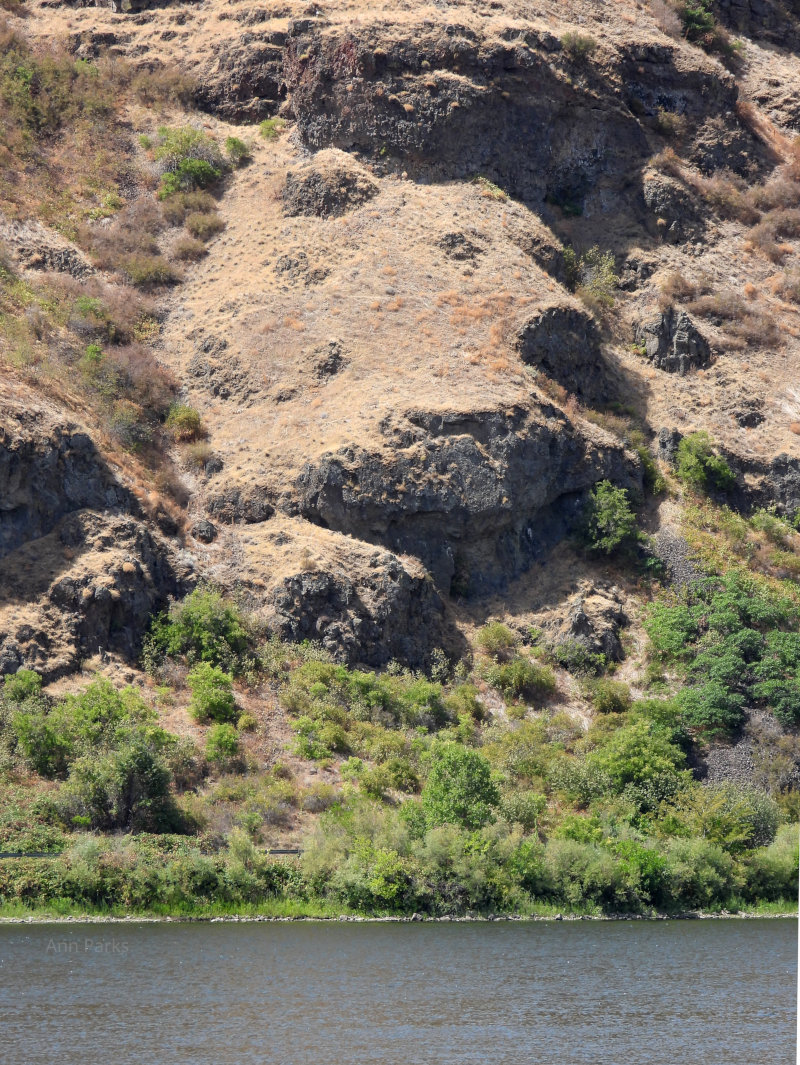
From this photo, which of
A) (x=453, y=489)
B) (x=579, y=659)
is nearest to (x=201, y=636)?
(x=453, y=489)

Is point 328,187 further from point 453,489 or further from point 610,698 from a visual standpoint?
point 610,698

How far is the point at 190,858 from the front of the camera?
34750mm

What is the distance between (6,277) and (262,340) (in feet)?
35.6

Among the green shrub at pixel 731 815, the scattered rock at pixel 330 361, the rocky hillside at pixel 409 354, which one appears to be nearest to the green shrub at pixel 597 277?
the rocky hillside at pixel 409 354

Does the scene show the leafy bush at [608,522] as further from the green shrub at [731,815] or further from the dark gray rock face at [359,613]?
the green shrub at [731,815]

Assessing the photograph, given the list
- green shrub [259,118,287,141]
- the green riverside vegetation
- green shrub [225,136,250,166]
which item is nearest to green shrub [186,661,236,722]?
the green riverside vegetation

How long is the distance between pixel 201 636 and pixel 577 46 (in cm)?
3704

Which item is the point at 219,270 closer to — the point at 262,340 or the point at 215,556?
the point at 262,340

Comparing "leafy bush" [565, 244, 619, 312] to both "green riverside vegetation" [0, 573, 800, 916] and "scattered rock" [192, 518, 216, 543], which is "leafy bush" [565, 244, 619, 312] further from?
"scattered rock" [192, 518, 216, 543]

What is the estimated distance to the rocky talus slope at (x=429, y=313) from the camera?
149ft

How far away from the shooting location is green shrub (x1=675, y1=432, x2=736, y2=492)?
171 ft

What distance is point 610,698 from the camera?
44.5 meters

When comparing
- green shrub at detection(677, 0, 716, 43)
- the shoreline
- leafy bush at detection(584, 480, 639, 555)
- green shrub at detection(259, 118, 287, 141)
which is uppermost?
green shrub at detection(677, 0, 716, 43)

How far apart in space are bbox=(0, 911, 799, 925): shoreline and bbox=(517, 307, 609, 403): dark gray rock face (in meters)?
23.1
